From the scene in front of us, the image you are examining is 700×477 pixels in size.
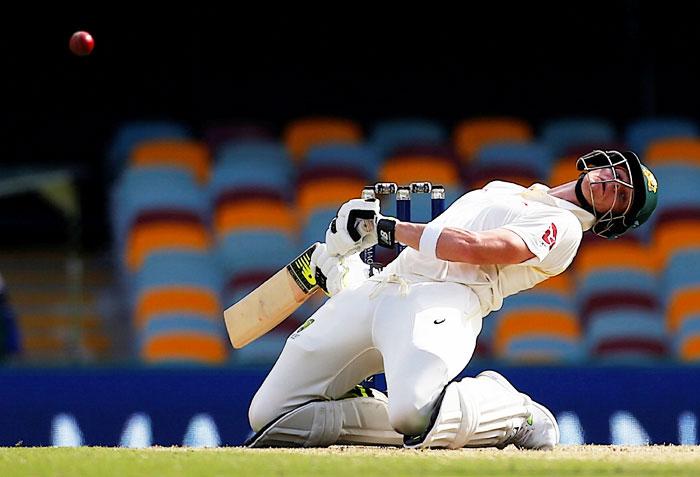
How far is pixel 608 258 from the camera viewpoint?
376 inches

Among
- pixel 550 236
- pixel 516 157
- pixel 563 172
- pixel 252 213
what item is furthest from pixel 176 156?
pixel 550 236

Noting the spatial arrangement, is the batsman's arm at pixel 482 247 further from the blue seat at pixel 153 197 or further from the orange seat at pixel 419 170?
the blue seat at pixel 153 197

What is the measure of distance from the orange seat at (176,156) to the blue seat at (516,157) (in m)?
1.65

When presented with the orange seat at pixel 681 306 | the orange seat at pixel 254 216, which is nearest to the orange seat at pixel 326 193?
the orange seat at pixel 254 216

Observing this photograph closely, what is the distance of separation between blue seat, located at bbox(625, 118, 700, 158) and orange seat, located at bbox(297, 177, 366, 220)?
174cm

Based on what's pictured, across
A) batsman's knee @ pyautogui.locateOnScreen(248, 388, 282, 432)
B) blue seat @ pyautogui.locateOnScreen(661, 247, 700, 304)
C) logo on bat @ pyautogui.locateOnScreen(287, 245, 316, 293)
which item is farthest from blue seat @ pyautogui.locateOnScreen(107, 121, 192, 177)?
batsman's knee @ pyautogui.locateOnScreen(248, 388, 282, 432)

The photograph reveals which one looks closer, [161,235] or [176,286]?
[176,286]

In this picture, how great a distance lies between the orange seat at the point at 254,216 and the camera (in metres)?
9.62

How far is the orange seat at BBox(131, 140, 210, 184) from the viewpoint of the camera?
9.85 metres

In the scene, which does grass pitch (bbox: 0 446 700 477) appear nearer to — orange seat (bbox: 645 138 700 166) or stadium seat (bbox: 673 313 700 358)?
stadium seat (bbox: 673 313 700 358)

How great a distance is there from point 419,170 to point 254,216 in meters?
1.00

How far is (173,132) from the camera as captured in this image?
33.2 ft

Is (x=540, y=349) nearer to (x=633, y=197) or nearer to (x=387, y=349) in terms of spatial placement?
(x=633, y=197)

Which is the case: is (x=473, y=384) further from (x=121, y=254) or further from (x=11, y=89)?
(x=11, y=89)
